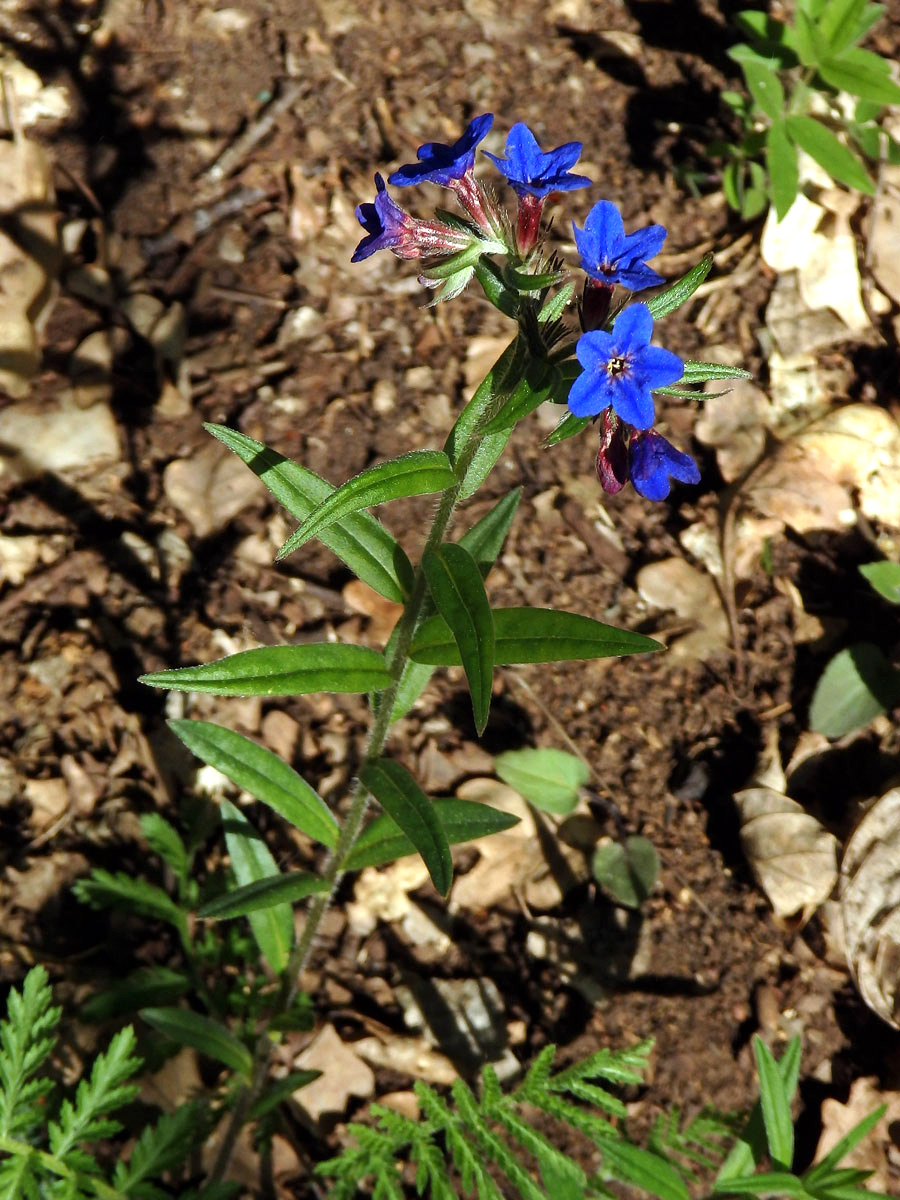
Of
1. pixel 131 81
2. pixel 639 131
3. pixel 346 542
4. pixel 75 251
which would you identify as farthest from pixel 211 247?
pixel 346 542

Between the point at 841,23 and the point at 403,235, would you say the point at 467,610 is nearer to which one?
the point at 403,235

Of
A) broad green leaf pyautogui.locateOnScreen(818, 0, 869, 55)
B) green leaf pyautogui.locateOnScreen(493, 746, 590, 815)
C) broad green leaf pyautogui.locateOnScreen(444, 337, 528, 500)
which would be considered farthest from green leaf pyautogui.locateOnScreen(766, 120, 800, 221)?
broad green leaf pyautogui.locateOnScreen(444, 337, 528, 500)

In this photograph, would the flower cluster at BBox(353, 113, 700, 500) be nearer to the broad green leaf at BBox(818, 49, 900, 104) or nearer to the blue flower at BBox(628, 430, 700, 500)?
the blue flower at BBox(628, 430, 700, 500)

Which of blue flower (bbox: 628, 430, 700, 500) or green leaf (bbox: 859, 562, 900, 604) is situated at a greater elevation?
blue flower (bbox: 628, 430, 700, 500)

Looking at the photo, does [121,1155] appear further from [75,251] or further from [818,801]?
[75,251]

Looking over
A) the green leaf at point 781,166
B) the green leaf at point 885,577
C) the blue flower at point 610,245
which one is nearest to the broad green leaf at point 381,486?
the blue flower at point 610,245

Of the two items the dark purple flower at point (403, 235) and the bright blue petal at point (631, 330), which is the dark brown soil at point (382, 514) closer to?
the dark purple flower at point (403, 235)
